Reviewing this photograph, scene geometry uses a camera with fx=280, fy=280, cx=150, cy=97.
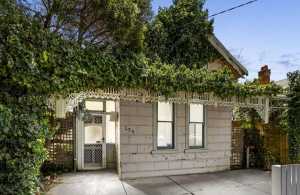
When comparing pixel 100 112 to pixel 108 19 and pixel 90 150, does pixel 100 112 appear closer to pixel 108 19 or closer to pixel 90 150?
pixel 90 150

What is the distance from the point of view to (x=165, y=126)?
1062cm

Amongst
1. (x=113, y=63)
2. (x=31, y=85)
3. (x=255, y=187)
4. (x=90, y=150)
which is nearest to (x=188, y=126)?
(x=255, y=187)

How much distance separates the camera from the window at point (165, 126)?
1052cm

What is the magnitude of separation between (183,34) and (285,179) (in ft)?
24.0

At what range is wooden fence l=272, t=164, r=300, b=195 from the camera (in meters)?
4.75

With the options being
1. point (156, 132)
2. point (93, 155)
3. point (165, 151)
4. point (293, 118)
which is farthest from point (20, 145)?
point (293, 118)

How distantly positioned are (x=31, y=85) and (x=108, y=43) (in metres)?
2.39

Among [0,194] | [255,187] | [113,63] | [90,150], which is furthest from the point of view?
[90,150]

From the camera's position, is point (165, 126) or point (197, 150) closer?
point (165, 126)

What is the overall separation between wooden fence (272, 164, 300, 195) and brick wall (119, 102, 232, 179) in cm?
580

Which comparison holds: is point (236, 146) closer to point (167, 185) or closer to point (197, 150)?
point (197, 150)

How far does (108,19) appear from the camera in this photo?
6910 millimetres

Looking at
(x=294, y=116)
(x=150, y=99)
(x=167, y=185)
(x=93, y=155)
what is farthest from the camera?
(x=93, y=155)

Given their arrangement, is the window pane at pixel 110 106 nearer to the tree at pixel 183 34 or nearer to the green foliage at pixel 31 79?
the tree at pixel 183 34
